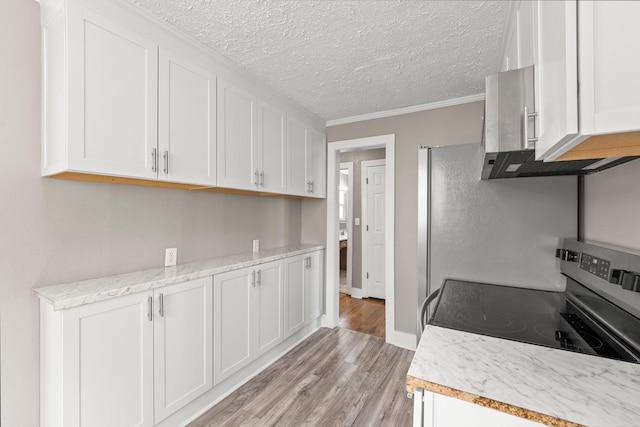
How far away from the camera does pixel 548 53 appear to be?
0.72 meters

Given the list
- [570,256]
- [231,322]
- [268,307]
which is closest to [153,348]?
[231,322]

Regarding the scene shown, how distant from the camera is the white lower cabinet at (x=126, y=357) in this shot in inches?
48.4

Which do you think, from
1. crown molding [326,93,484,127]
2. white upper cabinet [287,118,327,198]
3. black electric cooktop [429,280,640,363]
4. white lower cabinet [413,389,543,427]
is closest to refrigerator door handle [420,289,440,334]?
black electric cooktop [429,280,640,363]

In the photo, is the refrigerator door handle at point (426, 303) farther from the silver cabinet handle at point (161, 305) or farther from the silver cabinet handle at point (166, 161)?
the silver cabinet handle at point (166, 161)

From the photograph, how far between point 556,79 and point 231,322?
6.88 feet

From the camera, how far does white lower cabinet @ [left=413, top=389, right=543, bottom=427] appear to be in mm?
646

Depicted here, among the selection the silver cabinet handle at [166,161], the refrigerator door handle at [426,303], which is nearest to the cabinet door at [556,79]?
the refrigerator door handle at [426,303]

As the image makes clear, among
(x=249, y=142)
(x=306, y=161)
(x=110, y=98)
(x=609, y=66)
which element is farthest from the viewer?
(x=306, y=161)

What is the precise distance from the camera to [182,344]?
5.43ft

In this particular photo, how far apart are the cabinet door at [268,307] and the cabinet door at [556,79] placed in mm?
1968

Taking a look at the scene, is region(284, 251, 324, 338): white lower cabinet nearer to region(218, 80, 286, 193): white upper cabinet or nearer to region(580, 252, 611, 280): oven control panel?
region(218, 80, 286, 193): white upper cabinet

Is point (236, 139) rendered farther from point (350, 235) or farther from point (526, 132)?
point (350, 235)

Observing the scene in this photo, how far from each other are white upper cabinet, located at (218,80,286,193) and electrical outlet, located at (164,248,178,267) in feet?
1.92

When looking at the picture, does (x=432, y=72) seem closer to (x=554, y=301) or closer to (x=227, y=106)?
(x=227, y=106)
